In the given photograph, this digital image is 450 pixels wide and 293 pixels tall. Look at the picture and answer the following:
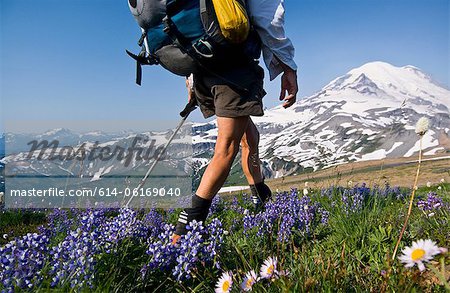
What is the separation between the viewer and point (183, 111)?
400 cm

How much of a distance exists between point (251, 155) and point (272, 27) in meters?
1.68

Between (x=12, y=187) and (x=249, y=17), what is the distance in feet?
25.5

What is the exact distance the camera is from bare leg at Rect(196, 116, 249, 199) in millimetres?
3240

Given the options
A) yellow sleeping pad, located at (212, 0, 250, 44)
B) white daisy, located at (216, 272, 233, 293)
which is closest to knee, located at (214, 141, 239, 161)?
yellow sleeping pad, located at (212, 0, 250, 44)

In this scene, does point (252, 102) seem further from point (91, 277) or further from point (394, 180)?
point (394, 180)

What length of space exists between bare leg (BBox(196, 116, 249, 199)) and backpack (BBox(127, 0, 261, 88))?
16.9 inches

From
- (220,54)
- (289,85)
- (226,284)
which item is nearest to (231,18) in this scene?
(220,54)

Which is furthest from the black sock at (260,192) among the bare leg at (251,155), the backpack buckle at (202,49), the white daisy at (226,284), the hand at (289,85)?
the white daisy at (226,284)

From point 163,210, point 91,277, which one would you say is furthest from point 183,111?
point 163,210

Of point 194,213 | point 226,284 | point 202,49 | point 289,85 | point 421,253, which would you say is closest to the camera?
point 421,253

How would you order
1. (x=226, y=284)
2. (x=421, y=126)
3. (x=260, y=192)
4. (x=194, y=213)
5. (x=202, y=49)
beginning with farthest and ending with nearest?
(x=260, y=192), (x=194, y=213), (x=202, y=49), (x=226, y=284), (x=421, y=126)

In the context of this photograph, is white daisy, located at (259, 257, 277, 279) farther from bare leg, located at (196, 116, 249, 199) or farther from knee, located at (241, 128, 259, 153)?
knee, located at (241, 128, 259, 153)

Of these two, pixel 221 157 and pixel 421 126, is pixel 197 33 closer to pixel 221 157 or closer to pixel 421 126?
pixel 221 157

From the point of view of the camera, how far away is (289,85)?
3424 millimetres
